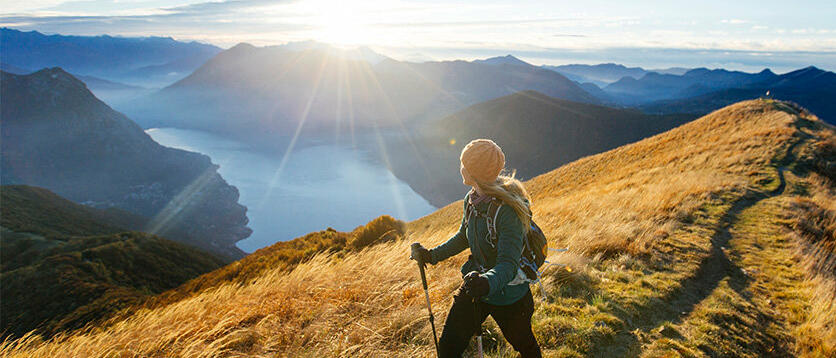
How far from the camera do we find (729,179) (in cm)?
1025

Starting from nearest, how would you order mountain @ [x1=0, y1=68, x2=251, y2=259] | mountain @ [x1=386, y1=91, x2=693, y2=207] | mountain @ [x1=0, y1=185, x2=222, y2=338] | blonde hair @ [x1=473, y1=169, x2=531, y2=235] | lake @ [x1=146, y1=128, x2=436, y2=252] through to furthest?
blonde hair @ [x1=473, y1=169, x2=531, y2=235], mountain @ [x1=0, y1=185, x2=222, y2=338], mountain @ [x1=386, y1=91, x2=693, y2=207], lake @ [x1=146, y1=128, x2=436, y2=252], mountain @ [x1=0, y1=68, x2=251, y2=259]

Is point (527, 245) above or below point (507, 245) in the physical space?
below

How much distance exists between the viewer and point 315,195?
143625mm

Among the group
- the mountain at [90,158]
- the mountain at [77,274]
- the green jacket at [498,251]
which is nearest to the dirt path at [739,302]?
the green jacket at [498,251]

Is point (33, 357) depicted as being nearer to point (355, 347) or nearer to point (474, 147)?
point (355, 347)

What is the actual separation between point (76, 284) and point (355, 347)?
83.8 ft

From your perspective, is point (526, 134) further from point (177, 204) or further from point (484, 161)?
point (484, 161)

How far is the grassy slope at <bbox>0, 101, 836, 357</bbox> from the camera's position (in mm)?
3535

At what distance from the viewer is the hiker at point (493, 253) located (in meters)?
2.18

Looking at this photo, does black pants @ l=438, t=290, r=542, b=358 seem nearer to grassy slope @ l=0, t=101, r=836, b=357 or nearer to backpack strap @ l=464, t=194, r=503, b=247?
backpack strap @ l=464, t=194, r=503, b=247

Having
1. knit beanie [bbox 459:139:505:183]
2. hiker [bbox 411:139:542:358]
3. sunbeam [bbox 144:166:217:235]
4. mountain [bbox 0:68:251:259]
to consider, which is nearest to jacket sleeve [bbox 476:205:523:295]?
hiker [bbox 411:139:542:358]

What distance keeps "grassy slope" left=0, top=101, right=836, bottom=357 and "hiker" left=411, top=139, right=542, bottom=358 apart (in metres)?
1.03

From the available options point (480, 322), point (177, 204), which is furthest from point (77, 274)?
point (177, 204)

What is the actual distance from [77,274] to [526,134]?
401 ft
